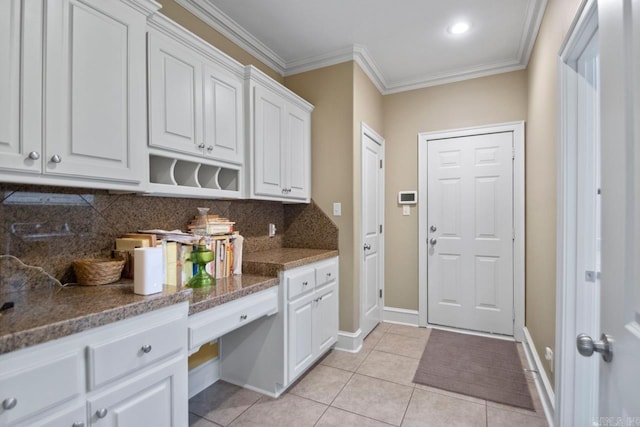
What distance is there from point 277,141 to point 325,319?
1.50 metres

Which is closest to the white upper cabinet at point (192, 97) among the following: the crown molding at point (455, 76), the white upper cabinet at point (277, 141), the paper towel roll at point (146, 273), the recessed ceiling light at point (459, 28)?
the white upper cabinet at point (277, 141)

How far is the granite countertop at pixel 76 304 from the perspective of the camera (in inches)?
37.9

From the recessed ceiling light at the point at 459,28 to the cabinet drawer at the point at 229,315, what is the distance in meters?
2.44

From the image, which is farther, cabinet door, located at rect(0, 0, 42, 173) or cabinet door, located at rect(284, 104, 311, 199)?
cabinet door, located at rect(284, 104, 311, 199)

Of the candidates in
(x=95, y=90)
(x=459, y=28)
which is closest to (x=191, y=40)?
(x=95, y=90)

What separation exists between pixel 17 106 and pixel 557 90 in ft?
8.22

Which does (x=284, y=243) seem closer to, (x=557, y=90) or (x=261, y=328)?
(x=261, y=328)

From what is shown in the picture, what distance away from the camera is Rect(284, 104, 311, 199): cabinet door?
105 inches

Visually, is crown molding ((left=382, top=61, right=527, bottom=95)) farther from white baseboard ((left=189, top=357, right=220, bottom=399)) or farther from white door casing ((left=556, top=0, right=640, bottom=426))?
white baseboard ((left=189, top=357, right=220, bottom=399))

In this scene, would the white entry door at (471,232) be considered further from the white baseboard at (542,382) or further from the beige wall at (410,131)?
the white baseboard at (542,382)

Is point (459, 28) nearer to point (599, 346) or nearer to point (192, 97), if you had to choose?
point (192, 97)

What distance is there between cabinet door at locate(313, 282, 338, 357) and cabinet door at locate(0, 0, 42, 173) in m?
1.90

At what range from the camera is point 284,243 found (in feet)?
10.1

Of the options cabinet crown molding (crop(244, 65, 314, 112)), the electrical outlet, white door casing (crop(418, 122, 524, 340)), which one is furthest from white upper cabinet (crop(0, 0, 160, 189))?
white door casing (crop(418, 122, 524, 340))
